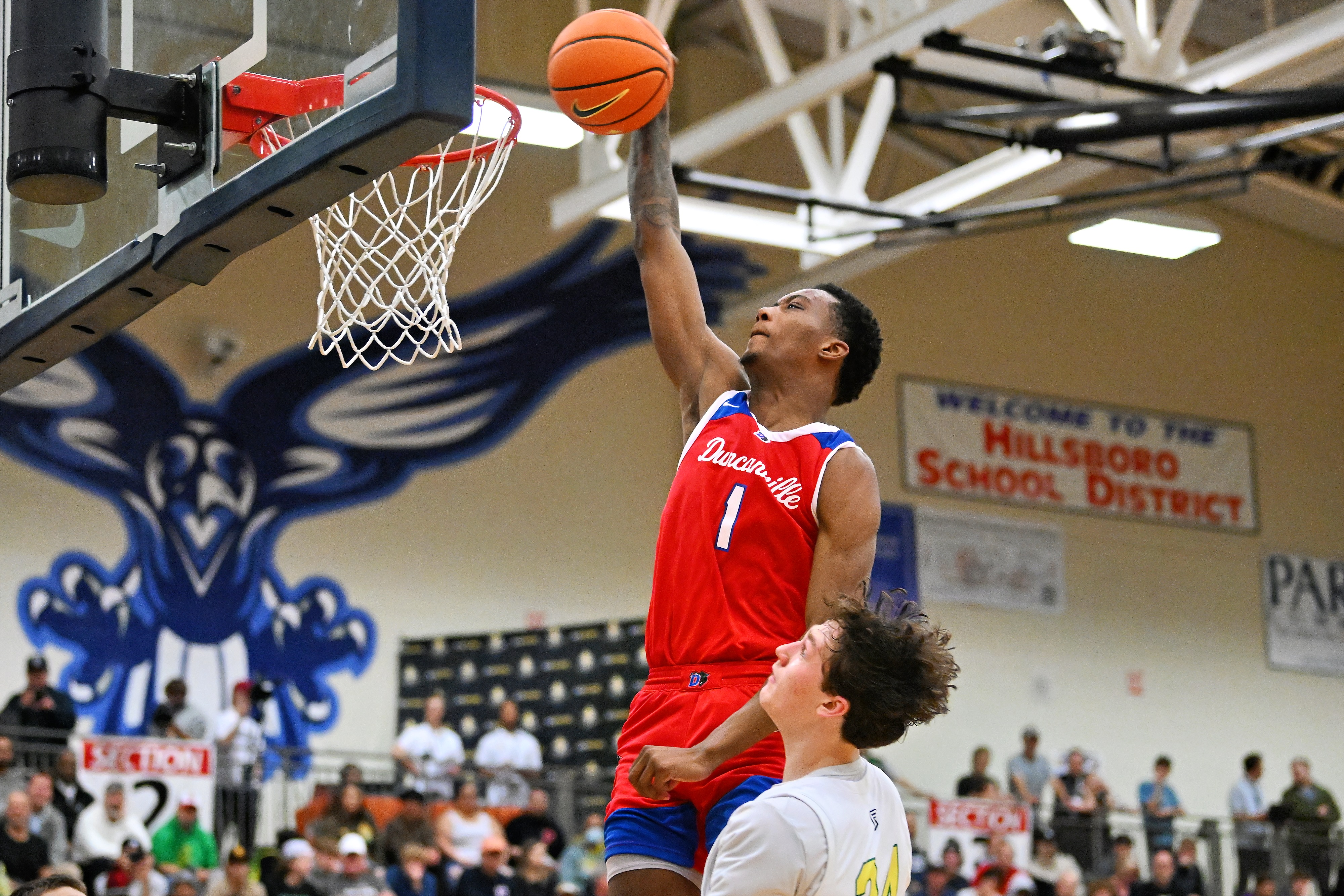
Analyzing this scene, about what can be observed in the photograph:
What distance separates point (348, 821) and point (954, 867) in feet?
17.7

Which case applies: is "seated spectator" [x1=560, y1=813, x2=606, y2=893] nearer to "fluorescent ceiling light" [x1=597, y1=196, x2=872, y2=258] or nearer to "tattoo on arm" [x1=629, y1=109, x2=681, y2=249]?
"fluorescent ceiling light" [x1=597, y1=196, x2=872, y2=258]

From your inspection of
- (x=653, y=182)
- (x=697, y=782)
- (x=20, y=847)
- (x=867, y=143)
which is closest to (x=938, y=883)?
(x=867, y=143)

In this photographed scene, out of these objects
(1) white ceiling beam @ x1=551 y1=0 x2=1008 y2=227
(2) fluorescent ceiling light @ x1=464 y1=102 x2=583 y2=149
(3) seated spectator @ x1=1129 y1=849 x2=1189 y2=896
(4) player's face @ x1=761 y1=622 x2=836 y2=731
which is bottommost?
(3) seated spectator @ x1=1129 y1=849 x2=1189 y2=896

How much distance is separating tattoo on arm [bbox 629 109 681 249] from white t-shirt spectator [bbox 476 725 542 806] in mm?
11740

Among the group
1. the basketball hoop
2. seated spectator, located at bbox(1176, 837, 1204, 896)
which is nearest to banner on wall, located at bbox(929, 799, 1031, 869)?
seated spectator, located at bbox(1176, 837, 1204, 896)

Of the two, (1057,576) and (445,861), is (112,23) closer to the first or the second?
(445,861)

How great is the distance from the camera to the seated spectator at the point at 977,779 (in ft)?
61.4

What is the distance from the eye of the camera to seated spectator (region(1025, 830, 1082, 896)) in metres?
16.8

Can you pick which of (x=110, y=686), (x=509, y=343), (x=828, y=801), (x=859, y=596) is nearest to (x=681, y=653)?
(x=859, y=596)

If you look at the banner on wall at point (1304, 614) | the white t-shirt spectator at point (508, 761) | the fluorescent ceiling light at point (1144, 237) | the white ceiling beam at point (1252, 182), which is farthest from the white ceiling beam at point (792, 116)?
the banner on wall at point (1304, 614)

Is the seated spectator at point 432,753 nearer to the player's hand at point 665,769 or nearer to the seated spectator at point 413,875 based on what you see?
the seated spectator at point 413,875

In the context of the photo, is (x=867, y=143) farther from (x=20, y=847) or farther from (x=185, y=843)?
(x=20, y=847)

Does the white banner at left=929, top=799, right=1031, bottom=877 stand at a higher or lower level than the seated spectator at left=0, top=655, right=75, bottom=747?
lower

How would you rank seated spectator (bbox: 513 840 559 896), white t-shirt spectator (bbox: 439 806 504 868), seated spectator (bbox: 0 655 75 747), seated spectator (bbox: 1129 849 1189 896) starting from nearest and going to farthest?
1. seated spectator (bbox: 513 840 559 896)
2. white t-shirt spectator (bbox: 439 806 504 868)
3. seated spectator (bbox: 0 655 75 747)
4. seated spectator (bbox: 1129 849 1189 896)
